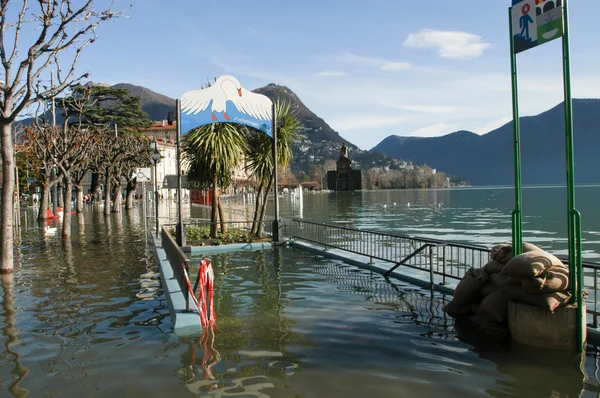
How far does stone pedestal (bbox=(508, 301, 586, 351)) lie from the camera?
A: 23.1 ft

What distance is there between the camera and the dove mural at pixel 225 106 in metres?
18.5

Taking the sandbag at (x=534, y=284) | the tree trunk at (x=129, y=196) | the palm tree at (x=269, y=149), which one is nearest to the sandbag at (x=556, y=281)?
the sandbag at (x=534, y=284)

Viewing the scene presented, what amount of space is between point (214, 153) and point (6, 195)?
8802 millimetres

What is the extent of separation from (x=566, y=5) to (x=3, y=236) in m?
13.9

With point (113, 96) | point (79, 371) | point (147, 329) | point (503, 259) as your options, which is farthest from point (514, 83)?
point (113, 96)

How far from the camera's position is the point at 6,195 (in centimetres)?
1358

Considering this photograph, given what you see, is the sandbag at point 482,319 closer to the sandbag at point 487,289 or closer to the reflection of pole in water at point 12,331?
the sandbag at point 487,289

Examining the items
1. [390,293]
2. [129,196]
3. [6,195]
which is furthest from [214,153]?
[129,196]

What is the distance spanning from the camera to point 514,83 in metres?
8.52

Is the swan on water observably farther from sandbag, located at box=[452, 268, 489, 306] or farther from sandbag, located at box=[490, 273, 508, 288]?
sandbag, located at box=[490, 273, 508, 288]

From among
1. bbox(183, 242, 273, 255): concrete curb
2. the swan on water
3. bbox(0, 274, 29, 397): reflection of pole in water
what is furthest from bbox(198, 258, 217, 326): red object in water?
the swan on water

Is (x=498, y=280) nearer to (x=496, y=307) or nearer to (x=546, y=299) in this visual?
(x=496, y=307)

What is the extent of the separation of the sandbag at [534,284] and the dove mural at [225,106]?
13.8 m

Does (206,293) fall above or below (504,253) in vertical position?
below
